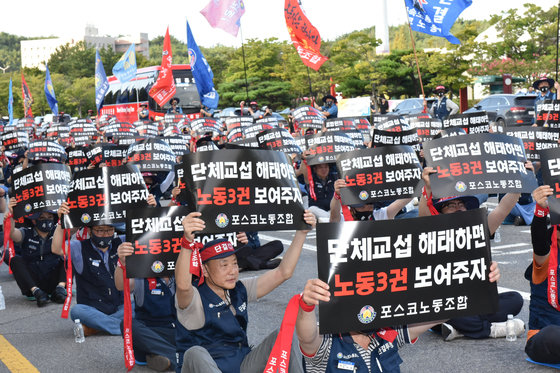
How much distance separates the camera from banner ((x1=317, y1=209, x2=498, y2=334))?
157 inches

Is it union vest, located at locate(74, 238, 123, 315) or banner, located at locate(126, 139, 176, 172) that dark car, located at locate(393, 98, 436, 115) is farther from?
union vest, located at locate(74, 238, 123, 315)

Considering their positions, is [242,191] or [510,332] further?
[510,332]

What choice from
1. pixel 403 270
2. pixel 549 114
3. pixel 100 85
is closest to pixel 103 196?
pixel 403 270

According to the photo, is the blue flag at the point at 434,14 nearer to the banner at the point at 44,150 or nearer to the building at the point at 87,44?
the banner at the point at 44,150

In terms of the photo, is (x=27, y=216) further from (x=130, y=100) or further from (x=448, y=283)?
(x=130, y=100)

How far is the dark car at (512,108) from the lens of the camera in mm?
27656

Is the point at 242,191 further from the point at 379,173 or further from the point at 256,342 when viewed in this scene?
the point at 379,173

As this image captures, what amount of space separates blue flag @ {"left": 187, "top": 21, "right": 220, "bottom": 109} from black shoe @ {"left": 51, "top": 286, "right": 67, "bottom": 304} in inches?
475

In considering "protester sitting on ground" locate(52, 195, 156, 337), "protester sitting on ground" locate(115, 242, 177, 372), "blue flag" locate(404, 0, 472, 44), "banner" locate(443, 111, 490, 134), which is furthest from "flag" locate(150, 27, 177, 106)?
"protester sitting on ground" locate(115, 242, 177, 372)

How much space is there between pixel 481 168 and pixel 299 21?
13.4 metres

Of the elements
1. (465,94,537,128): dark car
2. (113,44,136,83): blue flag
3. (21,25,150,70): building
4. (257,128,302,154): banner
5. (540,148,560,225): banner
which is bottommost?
(540,148,560,225): banner

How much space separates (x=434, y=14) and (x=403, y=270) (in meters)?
11.5

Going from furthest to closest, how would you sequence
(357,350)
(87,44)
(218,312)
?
(87,44) → (218,312) → (357,350)

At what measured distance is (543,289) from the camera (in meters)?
5.98
